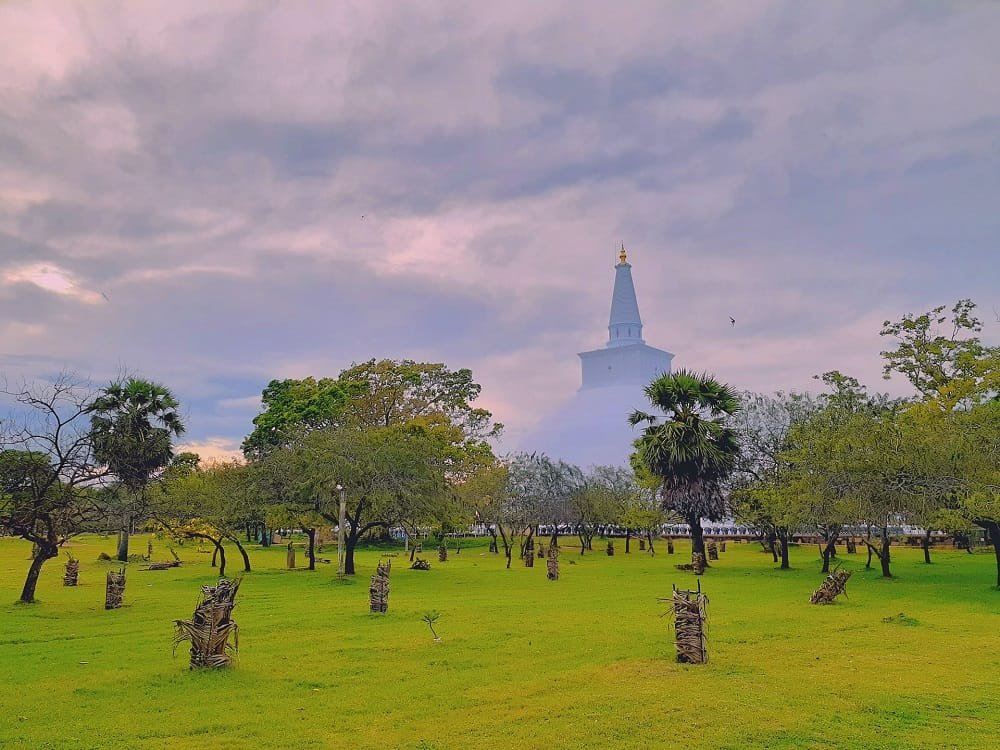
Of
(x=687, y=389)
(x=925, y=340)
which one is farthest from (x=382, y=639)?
(x=925, y=340)

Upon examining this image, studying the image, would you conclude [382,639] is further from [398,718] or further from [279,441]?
[279,441]

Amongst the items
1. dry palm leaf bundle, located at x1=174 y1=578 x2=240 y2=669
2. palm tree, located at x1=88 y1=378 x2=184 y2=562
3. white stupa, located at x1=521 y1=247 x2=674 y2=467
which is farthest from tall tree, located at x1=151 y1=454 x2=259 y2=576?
white stupa, located at x1=521 y1=247 x2=674 y2=467

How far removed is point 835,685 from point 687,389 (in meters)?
25.1

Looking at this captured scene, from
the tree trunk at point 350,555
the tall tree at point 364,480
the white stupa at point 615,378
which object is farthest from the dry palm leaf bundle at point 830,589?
the white stupa at point 615,378

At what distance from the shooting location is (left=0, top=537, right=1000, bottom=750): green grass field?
9.09m

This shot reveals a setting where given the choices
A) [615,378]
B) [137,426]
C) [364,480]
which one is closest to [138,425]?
[137,426]

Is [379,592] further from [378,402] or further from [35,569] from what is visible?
[378,402]

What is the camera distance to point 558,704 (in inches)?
403

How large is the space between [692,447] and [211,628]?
85.5ft

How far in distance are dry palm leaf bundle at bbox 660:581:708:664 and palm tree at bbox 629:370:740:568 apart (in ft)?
71.3

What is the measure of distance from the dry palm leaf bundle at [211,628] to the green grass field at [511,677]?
0.46 meters

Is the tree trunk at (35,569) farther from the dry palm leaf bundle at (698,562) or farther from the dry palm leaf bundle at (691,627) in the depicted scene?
the dry palm leaf bundle at (698,562)

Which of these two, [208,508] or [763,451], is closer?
[208,508]

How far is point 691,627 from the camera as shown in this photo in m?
12.4
